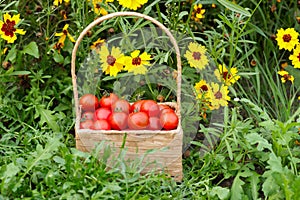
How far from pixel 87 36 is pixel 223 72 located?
2.17 feet

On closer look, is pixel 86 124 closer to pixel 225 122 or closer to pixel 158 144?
pixel 158 144

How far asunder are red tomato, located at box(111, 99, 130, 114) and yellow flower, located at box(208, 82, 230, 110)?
39 cm

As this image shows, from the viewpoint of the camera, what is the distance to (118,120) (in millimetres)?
2604

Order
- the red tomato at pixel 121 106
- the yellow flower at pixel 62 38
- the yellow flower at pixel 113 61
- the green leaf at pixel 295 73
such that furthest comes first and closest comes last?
the green leaf at pixel 295 73 → the yellow flower at pixel 62 38 → the yellow flower at pixel 113 61 → the red tomato at pixel 121 106

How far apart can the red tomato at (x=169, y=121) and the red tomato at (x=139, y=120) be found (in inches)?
2.6

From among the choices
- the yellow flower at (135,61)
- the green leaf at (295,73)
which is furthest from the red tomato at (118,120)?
the green leaf at (295,73)

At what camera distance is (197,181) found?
2680mm

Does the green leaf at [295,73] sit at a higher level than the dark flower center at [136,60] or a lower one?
lower

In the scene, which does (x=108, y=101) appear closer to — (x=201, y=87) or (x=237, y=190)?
(x=201, y=87)

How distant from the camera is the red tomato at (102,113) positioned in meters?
2.66

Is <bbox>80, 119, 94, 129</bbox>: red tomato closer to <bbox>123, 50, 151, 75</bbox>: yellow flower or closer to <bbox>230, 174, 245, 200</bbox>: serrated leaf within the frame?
<bbox>123, 50, 151, 75</bbox>: yellow flower

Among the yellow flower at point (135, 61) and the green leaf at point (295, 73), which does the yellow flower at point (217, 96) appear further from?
the green leaf at point (295, 73)

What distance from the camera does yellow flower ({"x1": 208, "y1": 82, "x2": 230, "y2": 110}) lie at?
2803 millimetres

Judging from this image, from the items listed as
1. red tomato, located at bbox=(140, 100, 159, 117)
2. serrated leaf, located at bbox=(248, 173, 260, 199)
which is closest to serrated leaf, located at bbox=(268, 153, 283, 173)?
serrated leaf, located at bbox=(248, 173, 260, 199)
